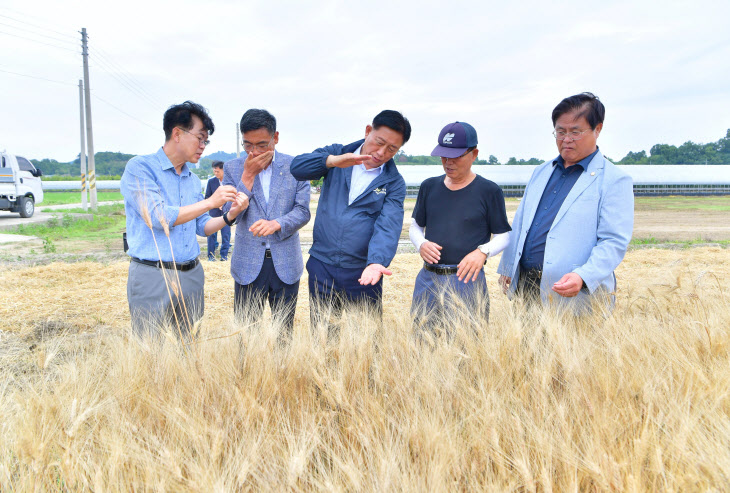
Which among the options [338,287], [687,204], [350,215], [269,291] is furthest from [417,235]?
[687,204]

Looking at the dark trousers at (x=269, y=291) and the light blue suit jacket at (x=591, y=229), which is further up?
the light blue suit jacket at (x=591, y=229)

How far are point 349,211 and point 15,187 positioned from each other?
20702 mm

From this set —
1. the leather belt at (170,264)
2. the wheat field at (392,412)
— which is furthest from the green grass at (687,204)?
the leather belt at (170,264)

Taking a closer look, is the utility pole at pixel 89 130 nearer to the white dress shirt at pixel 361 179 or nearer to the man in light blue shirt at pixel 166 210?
the man in light blue shirt at pixel 166 210

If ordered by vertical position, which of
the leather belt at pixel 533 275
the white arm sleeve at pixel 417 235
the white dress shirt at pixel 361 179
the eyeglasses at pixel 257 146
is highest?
the eyeglasses at pixel 257 146

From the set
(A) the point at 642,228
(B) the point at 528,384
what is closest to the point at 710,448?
(B) the point at 528,384

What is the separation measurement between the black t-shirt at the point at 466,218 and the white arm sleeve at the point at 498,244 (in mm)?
33

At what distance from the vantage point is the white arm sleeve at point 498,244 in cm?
289

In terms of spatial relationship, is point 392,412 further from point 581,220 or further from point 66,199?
point 66,199

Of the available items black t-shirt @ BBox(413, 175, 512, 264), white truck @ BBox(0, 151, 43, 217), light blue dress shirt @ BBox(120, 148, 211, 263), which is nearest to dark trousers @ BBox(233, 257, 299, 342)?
light blue dress shirt @ BBox(120, 148, 211, 263)

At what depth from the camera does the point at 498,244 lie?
2.91m

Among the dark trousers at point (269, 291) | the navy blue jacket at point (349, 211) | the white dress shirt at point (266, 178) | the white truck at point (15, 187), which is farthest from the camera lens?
the white truck at point (15, 187)

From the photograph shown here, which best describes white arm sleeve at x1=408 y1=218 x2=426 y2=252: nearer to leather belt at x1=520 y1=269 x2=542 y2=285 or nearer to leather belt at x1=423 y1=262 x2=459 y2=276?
leather belt at x1=423 y1=262 x2=459 y2=276

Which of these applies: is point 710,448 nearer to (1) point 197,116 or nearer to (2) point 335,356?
(2) point 335,356
